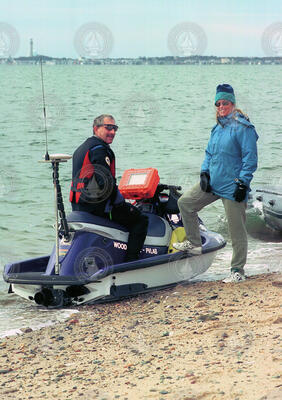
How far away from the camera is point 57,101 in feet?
153

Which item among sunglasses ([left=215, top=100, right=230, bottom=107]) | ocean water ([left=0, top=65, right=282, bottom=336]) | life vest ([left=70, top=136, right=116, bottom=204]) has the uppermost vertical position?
sunglasses ([left=215, top=100, right=230, bottom=107])

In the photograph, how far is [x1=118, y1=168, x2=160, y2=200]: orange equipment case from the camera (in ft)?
23.6

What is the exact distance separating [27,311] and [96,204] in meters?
1.33

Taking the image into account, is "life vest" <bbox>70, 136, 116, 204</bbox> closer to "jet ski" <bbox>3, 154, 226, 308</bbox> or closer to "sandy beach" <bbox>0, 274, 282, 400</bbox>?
"jet ski" <bbox>3, 154, 226, 308</bbox>

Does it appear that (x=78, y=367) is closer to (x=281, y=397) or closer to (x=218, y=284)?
(x=281, y=397)

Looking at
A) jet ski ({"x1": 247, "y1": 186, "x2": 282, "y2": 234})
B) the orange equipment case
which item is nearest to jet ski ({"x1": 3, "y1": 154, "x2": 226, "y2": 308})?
the orange equipment case

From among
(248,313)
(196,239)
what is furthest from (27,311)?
(248,313)

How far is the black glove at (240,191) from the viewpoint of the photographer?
264 inches

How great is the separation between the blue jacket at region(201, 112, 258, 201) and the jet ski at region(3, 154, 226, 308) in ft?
2.27

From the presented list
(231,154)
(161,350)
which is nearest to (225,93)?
(231,154)

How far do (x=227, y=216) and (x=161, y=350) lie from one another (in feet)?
6.18

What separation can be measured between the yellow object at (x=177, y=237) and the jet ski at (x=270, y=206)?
3307 mm

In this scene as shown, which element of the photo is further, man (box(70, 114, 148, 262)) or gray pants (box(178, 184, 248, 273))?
gray pants (box(178, 184, 248, 273))

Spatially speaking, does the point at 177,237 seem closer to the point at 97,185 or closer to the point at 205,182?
the point at 205,182
